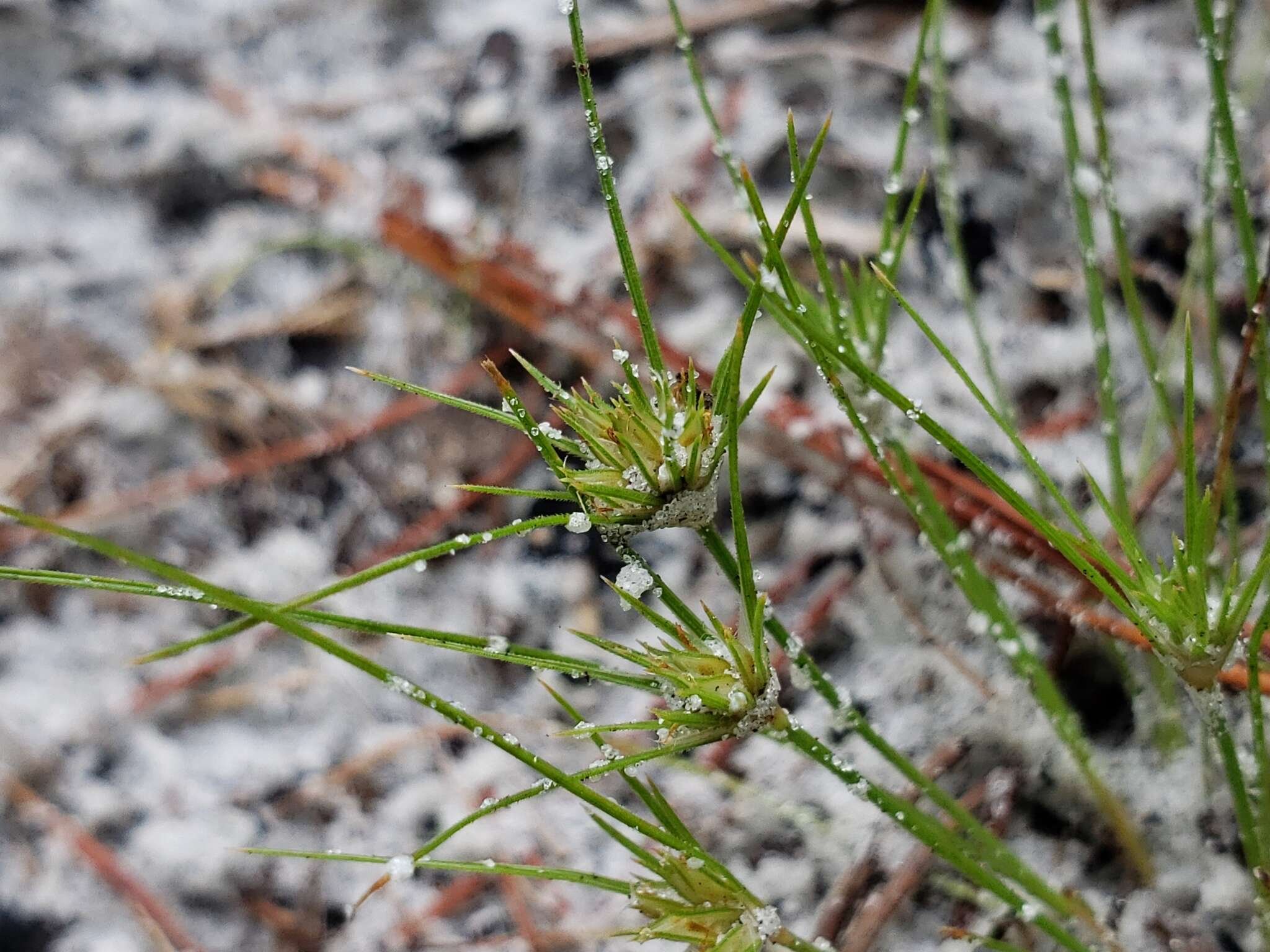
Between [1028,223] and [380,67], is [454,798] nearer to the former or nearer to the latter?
[1028,223]

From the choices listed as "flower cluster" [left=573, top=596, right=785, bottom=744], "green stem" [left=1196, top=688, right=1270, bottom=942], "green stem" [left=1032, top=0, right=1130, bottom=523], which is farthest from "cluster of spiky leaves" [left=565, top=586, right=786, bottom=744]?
"green stem" [left=1032, top=0, right=1130, bottom=523]

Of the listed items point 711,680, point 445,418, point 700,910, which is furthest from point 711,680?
point 445,418

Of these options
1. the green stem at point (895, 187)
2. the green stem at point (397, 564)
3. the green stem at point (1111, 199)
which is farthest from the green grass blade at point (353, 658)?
the green stem at point (1111, 199)

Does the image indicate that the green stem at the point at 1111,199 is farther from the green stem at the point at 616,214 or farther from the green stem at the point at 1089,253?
the green stem at the point at 616,214

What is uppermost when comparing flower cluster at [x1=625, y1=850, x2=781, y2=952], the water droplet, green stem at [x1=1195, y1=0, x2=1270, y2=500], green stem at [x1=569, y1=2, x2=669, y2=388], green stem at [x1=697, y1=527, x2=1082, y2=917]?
green stem at [x1=1195, y1=0, x2=1270, y2=500]

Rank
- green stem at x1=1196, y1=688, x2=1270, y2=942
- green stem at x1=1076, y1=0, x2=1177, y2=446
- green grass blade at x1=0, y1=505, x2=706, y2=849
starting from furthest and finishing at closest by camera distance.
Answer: green stem at x1=1076, y1=0, x2=1177, y2=446, green stem at x1=1196, y1=688, x2=1270, y2=942, green grass blade at x1=0, y1=505, x2=706, y2=849

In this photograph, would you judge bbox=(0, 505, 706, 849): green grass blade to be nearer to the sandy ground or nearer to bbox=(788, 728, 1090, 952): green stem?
bbox=(788, 728, 1090, 952): green stem
